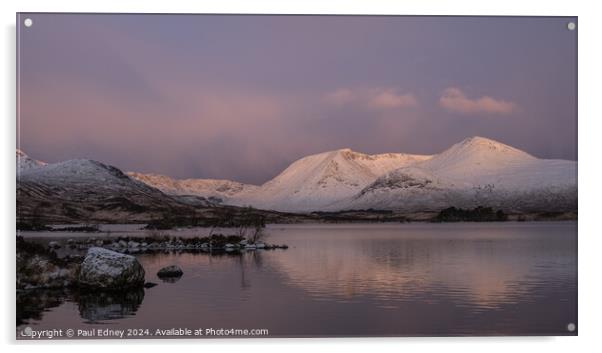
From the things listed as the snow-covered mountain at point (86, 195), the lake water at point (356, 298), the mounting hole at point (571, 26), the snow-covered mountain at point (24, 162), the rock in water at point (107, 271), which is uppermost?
the mounting hole at point (571, 26)

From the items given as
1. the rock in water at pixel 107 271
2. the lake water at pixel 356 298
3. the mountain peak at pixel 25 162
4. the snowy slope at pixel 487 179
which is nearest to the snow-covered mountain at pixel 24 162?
the mountain peak at pixel 25 162

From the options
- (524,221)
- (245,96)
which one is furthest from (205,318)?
(524,221)

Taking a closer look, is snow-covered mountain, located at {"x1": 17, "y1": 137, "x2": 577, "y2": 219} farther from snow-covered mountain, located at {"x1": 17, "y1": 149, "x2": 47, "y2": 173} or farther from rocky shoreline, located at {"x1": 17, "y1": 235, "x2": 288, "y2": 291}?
rocky shoreline, located at {"x1": 17, "y1": 235, "x2": 288, "y2": 291}

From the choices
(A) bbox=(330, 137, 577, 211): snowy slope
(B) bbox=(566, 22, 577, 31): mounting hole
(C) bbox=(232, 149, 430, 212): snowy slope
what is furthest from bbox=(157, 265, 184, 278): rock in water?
(B) bbox=(566, 22, 577, 31): mounting hole

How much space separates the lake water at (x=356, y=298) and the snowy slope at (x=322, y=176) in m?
1.70

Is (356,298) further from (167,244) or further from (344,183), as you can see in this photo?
(167,244)

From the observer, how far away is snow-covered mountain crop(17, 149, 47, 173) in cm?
1052

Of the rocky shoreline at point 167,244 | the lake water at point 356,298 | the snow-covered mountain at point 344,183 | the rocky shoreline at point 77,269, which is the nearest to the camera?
the lake water at point 356,298

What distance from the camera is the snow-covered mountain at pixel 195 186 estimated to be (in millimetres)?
13141

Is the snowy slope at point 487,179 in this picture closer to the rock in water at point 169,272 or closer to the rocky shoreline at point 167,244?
the rock in water at point 169,272

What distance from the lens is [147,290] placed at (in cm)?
1310

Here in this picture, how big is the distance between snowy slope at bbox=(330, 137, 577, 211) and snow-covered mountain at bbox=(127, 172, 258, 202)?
9.05 feet

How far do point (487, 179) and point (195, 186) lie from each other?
578 cm

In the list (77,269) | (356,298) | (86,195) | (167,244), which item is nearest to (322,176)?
(356,298)
